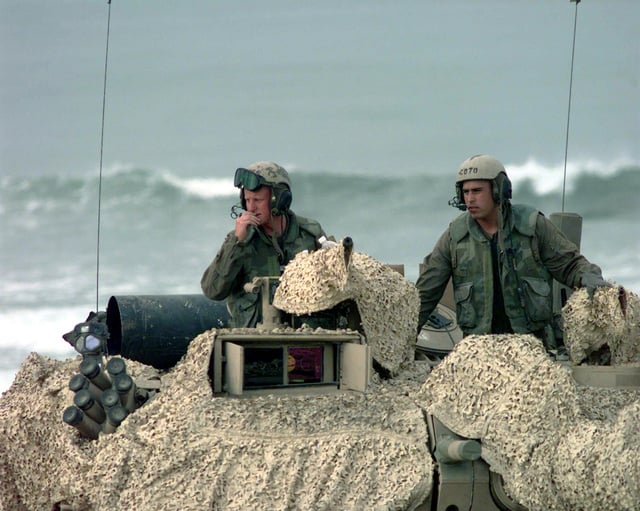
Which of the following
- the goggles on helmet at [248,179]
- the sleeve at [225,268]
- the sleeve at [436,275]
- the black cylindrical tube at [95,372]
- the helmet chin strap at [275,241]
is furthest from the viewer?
the sleeve at [436,275]

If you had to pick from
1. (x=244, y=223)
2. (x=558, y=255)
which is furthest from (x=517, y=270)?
(x=244, y=223)

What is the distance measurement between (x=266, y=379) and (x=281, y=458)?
2.03 ft

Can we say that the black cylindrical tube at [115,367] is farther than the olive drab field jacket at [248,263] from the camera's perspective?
No

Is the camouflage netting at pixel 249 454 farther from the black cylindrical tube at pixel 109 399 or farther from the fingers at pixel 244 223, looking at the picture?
the fingers at pixel 244 223

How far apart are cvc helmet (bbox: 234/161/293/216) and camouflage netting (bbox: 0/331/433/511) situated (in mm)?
2240

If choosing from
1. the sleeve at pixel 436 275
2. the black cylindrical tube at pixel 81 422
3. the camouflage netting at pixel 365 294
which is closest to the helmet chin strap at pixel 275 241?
the sleeve at pixel 436 275

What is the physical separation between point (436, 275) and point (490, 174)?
0.85 meters

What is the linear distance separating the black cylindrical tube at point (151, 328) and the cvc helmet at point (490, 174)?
2242mm

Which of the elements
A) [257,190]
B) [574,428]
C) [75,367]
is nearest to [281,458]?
[574,428]

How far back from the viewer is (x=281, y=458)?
6.65 metres

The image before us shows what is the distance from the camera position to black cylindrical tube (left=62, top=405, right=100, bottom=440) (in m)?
7.05

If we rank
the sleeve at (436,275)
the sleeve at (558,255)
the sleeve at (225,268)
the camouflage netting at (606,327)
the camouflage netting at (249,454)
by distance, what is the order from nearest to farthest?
the camouflage netting at (249,454) < the camouflage netting at (606,327) < the sleeve at (225,268) < the sleeve at (558,255) < the sleeve at (436,275)

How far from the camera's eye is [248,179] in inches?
355

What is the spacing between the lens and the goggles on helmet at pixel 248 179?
9.00 metres
